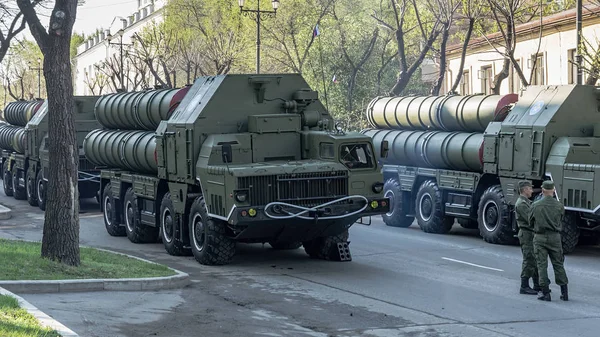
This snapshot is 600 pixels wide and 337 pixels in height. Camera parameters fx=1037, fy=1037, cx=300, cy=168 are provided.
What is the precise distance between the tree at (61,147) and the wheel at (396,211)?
1129 centimetres

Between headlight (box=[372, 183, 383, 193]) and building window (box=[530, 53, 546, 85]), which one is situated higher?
building window (box=[530, 53, 546, 85])

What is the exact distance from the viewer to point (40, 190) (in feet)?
104

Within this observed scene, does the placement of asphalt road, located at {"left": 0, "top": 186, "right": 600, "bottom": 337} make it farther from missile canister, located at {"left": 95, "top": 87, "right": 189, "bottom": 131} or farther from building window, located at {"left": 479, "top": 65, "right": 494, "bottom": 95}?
building window, located at {"left": 479, "top": 65, "right": 494, "bottom": 95}

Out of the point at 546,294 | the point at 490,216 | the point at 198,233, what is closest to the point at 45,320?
the point at 546,294

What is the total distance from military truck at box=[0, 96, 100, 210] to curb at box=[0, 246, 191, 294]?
14067 mm

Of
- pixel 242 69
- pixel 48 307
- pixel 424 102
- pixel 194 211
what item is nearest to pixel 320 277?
pixel 194 211

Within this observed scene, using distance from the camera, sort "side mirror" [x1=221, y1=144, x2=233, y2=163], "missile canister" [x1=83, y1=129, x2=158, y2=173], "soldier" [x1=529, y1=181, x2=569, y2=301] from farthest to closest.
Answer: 1. "missile canister" [x1=83, y1=129, x2=158, y2=173]
2. "side mirror" [x1=221, y1=144, x2=233, y2=163]
3. "soldier" [x1=529, y1=181, x2=569, y2=301]

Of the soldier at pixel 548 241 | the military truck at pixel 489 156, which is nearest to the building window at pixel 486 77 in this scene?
the military truck at pixel 489 156

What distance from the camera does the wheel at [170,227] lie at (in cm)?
1972

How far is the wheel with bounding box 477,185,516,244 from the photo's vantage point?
2127 cm

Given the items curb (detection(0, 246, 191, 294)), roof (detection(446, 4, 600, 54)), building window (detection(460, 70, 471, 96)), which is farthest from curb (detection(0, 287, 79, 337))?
building window (detection(460, 70, 471, 96))

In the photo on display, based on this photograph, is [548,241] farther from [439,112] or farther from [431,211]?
[439,112]

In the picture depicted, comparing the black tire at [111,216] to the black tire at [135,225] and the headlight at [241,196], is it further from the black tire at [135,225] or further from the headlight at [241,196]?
the headlight at [241,196]

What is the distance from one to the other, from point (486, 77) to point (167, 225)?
32.2 metres
